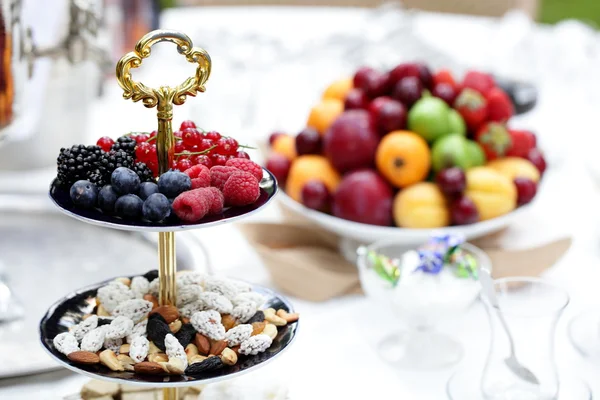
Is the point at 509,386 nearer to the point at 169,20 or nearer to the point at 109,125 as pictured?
the point at 109,125

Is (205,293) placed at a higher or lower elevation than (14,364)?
higher

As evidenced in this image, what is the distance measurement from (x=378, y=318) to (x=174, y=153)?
1.33ft

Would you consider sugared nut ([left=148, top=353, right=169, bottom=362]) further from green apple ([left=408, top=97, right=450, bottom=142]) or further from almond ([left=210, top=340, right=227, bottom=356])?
green apple ([left=408, top=97, right=450, bottom=142])

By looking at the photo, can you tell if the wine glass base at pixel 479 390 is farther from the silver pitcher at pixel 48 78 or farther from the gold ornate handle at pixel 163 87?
the silver pitcher at pixel 48 78

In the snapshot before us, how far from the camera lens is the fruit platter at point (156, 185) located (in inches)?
21.2

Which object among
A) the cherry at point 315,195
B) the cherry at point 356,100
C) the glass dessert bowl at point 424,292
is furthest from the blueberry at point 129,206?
the cherry at point 356,100

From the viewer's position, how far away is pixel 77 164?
585 millimetres

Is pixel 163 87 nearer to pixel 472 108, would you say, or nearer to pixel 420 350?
pixel 420 350

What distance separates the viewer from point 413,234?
971mm

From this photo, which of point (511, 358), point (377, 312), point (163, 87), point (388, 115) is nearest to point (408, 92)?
point (388, 115)

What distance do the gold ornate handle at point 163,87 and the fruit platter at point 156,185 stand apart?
0.6 inches

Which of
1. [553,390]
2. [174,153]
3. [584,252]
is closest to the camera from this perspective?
[174,153]

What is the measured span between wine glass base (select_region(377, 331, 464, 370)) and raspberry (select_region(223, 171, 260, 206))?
1.15ft

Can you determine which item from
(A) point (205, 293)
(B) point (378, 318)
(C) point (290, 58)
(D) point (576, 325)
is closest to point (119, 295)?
(A) point (205, 293)
